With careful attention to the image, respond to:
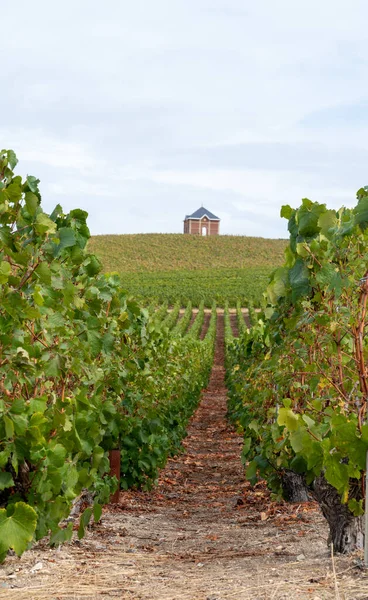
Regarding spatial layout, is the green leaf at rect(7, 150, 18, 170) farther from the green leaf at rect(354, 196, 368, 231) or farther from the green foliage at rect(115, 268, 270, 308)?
the green foliage at rect(115, 268, 270, 308)

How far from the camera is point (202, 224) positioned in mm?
107562

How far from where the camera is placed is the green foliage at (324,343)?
3.50 m

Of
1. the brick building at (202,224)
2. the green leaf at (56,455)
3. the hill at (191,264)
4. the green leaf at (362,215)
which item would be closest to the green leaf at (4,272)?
the green leaf at (56,455)

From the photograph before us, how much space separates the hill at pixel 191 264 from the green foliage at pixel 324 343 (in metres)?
46.6

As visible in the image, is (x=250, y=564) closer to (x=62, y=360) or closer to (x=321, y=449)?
(x=321, y=449)

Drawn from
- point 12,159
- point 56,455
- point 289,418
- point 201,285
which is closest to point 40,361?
point 56,455

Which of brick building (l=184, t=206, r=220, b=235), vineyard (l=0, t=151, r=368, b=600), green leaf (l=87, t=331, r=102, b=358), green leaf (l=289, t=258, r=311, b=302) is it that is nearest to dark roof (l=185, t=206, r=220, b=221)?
brick building (l=184, t=206, r=220, b=235)

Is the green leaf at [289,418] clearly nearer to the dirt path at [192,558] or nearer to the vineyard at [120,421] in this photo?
the vineyard at [120,421]

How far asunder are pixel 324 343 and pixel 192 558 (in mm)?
1615

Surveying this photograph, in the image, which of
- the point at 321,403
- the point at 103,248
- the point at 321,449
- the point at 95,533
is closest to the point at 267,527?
the point at 95,533

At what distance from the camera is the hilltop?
80.8 m

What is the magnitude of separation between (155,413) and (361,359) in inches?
153

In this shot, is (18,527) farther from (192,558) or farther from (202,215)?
(202,215)

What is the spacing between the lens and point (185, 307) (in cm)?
5294
